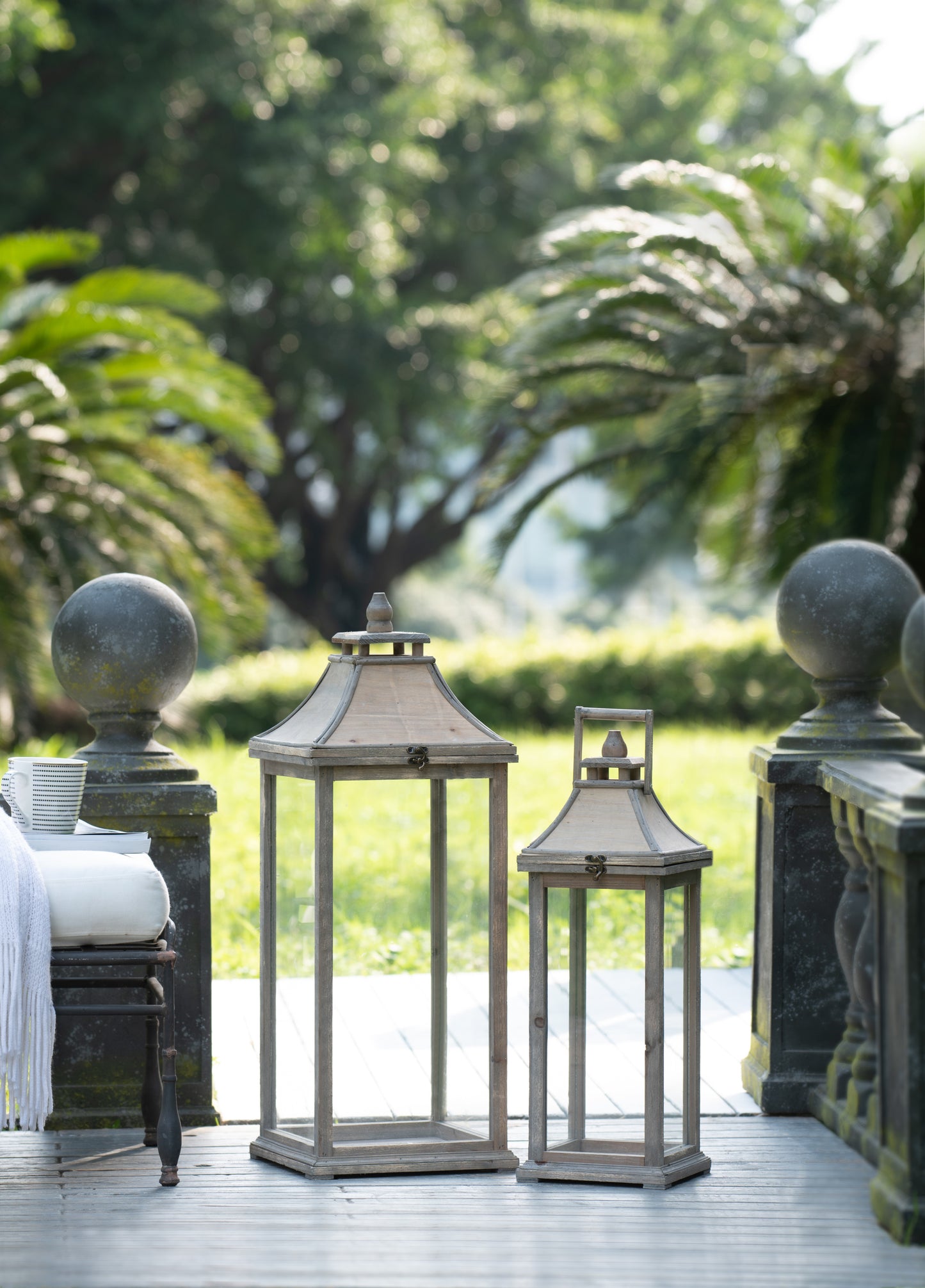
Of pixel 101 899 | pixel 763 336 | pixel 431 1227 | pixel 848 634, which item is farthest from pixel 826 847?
pixel 763 336

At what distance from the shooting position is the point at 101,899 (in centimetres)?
326

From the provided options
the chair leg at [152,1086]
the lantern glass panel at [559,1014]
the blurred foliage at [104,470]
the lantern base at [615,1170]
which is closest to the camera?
the lantern base at [615,1170]

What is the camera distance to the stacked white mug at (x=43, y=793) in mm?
3537

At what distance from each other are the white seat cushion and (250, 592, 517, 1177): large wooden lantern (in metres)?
0.34

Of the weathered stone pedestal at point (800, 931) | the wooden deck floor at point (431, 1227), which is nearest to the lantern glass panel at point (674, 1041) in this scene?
the wooden deck floor at point (431, 1227)

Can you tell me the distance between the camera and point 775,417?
8.39 meters

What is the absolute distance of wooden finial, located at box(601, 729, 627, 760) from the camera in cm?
331

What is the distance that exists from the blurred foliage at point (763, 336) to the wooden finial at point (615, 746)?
14.9ft

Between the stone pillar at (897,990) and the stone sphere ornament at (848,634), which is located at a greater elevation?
the stone sphere ornament at (848,634)

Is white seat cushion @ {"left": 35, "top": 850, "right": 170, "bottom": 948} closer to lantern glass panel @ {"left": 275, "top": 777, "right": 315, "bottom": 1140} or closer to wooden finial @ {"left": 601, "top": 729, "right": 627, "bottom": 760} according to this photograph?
lantern glass panel @ {"left": 275, "top": 777, "right": 315, "bottom": 1140}

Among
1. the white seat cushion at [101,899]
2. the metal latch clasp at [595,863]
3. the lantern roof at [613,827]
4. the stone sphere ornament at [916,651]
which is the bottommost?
the white seat cushion at [101,899]

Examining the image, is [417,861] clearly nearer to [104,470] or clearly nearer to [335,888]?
[335,888]

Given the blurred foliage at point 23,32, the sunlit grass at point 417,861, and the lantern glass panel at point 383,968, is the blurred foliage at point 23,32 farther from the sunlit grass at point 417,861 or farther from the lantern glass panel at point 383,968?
the lantern glass panel at point 383,968

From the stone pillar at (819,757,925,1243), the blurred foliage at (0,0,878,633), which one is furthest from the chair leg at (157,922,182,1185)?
the blurred foliage at (0,0,878,633)
